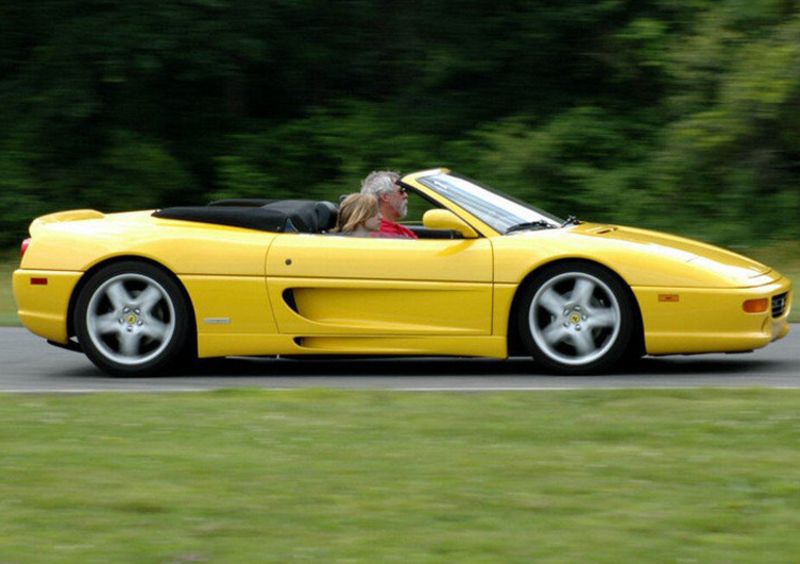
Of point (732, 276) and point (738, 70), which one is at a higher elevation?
point (738, 70)

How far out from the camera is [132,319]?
29.3 ft

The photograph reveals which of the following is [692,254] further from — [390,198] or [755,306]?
[390,198]

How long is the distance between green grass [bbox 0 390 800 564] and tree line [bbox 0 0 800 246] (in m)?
10.3

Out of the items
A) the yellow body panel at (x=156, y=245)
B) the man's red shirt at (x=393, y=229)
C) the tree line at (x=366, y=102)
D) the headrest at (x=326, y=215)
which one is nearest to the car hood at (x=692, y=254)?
the man's red shirt at (x=393, y=229)

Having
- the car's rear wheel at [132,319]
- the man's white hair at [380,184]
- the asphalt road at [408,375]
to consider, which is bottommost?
the asphalt road at [408,375]

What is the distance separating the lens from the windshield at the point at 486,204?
29.2 ft

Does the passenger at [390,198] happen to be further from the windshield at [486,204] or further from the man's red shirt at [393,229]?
the windshield at [486,204]

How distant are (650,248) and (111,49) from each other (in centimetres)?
1100

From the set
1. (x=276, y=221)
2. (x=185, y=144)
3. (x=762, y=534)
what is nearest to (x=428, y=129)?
(x=185, y=144)

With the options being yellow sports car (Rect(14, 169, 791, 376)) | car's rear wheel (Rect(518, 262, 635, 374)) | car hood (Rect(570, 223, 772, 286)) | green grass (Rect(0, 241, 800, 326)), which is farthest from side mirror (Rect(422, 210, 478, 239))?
green grass (Rect(0, 241, 800, 326))

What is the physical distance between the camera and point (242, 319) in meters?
8.80

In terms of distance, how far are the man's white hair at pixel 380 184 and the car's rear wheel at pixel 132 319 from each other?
4.22 ft

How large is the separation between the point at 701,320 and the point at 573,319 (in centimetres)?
69

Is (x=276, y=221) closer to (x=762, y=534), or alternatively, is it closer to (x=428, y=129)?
(x=762, y=534)
